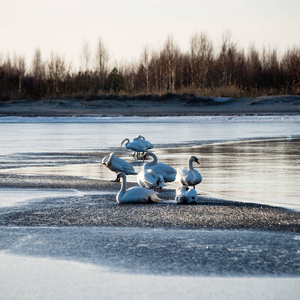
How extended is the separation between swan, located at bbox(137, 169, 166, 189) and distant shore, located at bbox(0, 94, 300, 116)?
33573mm

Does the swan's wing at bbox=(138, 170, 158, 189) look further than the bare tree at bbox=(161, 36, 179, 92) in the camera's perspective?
No

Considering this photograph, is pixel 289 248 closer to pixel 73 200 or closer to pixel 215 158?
pixel 73 200

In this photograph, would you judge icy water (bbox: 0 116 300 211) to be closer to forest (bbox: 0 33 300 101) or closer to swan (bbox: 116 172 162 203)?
swan (bbox: 116 172 162 203)

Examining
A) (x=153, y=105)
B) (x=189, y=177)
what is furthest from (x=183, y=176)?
(x=153, y=105)

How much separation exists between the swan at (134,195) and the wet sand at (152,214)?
0.31 ft

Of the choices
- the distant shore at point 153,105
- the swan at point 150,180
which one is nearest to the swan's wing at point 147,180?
the swan at point 150,180

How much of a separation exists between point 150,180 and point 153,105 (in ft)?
130

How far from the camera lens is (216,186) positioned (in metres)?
8.73

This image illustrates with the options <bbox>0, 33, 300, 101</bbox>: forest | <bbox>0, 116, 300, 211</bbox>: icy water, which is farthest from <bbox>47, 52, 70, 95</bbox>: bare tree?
<bbox>0, 116, 300, 211</bbox>: icy water

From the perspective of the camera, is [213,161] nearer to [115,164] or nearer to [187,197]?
[115,164]

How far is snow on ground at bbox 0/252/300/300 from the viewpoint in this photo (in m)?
3.86

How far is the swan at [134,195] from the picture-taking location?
7207 mm

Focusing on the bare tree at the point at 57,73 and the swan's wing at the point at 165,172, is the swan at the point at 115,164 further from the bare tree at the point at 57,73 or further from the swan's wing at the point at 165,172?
the bare tree at the point at 57,73

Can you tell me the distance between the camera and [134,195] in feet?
23.8
